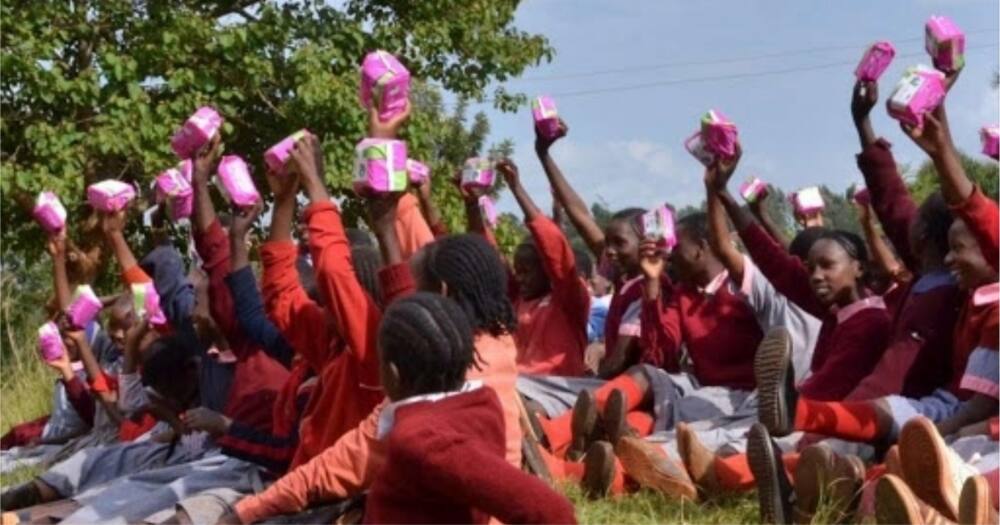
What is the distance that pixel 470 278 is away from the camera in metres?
4.58

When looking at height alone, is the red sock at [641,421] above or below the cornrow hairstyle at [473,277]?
below

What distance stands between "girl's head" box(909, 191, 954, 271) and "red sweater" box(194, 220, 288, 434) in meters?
2.39

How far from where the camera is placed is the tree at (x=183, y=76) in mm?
12570

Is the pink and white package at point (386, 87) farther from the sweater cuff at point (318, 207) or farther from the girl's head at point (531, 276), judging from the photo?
the girl's head at point (531, 276)

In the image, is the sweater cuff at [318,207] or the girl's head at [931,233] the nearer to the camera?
the sweater cuff at [318,207]

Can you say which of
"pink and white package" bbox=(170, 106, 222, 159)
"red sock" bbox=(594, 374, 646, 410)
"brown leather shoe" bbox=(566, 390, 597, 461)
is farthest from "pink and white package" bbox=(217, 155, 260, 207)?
"red sock" bbox=(594, 374, 646, 410)

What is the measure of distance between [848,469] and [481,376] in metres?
1.30

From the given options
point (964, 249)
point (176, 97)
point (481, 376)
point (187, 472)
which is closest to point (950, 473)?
point (964, 249)

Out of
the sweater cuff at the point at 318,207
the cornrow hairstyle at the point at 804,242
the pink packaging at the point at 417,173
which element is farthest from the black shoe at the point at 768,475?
the pink packaging at the point at 417,173

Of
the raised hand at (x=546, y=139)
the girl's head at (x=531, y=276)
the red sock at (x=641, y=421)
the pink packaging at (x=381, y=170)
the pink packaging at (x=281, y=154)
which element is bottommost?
the red sock at (x=641, y=421)

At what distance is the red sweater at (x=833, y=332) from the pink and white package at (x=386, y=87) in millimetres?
1857

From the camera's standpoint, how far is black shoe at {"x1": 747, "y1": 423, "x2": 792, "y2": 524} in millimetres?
5215

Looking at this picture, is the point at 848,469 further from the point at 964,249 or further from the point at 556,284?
the point at 556,284

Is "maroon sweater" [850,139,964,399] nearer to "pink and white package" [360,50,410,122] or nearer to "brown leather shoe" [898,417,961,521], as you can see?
"brown leather shoe" [898,417,961,521]
